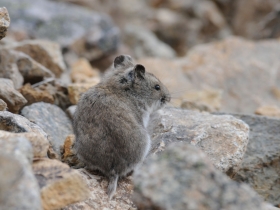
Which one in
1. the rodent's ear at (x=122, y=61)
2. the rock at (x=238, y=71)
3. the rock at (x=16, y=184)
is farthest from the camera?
the rock at (x=238, y=71)

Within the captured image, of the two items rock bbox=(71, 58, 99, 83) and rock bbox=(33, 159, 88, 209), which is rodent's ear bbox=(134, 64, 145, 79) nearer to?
rock bbox=(33, 159, 88, 209)

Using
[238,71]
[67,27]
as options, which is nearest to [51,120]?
[67,27]

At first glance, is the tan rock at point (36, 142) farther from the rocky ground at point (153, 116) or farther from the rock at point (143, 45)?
the rock at point (143, 45)

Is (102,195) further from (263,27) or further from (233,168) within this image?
(263,27)

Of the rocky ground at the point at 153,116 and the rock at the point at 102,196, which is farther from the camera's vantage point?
the rock at the point at 102,196

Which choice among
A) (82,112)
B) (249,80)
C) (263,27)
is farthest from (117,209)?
(263,27)

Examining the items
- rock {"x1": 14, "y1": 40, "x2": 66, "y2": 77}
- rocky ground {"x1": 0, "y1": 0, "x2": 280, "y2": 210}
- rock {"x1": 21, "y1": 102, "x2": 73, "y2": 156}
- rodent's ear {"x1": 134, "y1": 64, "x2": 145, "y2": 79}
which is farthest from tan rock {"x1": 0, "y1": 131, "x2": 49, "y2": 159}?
rock {"x1": 14, "y1": 40, "x2": 66, "y2": 77}

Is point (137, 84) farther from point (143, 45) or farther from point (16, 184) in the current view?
point (143, 45)

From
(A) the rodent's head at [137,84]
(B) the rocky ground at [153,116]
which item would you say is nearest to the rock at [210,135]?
(B) the rocky ground at [153,116]
